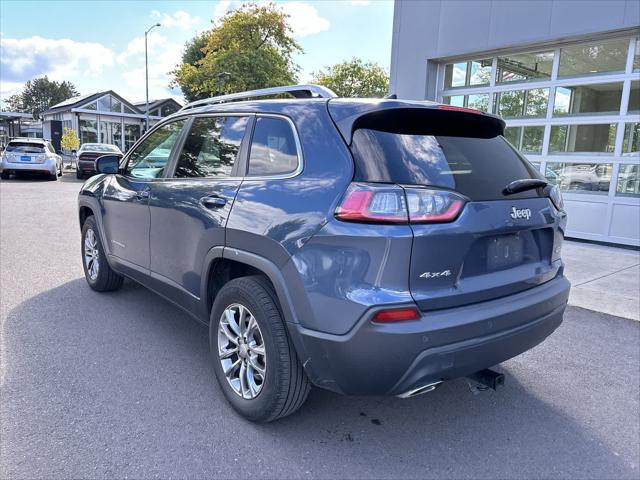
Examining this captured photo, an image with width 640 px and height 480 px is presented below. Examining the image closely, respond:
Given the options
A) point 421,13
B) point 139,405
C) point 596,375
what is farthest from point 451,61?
point 139,405

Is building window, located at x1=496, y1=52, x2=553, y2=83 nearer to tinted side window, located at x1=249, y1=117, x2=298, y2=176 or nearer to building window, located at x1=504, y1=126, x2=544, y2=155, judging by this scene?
building window, located at x1=504, y1=126, x2=544, y2=155

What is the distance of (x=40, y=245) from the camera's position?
717 centimetres

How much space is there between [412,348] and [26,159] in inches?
772

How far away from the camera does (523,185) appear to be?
264 centimetres

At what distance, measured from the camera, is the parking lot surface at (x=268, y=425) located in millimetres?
2477

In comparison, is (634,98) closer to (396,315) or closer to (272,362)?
(396,315)

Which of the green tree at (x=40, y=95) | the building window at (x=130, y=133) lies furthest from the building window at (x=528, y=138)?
the green tree at (x=40, y=95)

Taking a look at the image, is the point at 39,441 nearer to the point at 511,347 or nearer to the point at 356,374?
the point at 356,374

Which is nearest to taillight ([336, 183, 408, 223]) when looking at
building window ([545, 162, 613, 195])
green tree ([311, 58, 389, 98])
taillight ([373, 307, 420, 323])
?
taillight ([373, 307, 420, 323])

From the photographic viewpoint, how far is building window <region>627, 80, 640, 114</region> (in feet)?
25.8

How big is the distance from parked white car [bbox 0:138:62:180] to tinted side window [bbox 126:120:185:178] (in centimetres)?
1628

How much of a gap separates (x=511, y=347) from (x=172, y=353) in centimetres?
241

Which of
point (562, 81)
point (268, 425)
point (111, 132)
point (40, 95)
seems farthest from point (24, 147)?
point (40, 95)

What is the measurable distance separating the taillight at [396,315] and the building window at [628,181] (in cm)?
754
